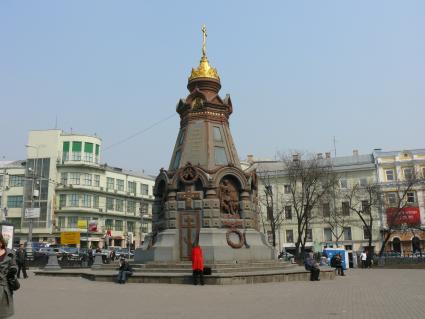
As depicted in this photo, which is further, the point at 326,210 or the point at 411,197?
the point at 326,210

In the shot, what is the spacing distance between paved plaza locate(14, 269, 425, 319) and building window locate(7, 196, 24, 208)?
5329 cm

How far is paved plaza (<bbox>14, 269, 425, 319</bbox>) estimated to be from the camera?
956cm

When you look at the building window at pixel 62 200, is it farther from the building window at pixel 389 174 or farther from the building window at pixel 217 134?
the building window at pixel 217 134

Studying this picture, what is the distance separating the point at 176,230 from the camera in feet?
64.2

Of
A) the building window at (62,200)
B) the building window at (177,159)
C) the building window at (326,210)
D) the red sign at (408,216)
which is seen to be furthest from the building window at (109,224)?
the building window at (177,159)

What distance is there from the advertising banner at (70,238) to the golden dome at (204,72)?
124 feet

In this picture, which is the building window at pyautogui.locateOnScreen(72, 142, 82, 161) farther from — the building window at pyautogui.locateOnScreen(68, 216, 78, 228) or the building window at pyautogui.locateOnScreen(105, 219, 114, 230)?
the building window at pyautogui.locateOnScreen(105, 219, 114, 230)

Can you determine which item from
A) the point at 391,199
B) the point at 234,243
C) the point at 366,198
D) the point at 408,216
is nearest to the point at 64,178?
the point at 366,198

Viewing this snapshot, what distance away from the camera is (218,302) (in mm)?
11367

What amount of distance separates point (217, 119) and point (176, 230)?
5936mm

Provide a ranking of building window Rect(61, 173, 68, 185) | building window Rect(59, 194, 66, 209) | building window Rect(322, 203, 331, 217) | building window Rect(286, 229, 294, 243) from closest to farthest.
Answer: building window Rect(322, 203, 331, 217) < building window Rect(286, 229, 294, 243) < building window Rect(59, 194, 66, 209) < building window Rect(61, 173, 68, 185)

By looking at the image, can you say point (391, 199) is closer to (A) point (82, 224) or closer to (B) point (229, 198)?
(B) point (229, 198)

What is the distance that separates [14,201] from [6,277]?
6499 cm

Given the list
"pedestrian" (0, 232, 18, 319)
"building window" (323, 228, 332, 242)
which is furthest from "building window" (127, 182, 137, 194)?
"pedestrian" (0, 232, 18, 319)
